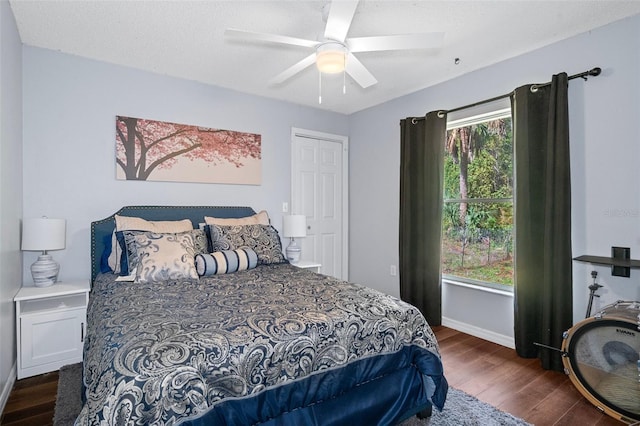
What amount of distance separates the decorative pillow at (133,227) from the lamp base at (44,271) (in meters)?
0.38

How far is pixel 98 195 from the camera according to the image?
9.75ft

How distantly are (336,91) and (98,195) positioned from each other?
257 centimetres

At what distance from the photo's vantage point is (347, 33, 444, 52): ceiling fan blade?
1901 mm

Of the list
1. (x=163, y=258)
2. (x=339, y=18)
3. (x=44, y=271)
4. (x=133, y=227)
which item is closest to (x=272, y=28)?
(x=339, y=18)

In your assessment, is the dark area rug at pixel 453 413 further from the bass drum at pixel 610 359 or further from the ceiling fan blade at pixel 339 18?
the ceiling fan blade at pixel 339 18

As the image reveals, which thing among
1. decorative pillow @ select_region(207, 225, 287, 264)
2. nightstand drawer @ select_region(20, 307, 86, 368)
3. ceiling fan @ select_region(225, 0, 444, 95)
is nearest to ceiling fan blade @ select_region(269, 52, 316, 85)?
ceiling fan @ select_region(225, 0, 444, 95)

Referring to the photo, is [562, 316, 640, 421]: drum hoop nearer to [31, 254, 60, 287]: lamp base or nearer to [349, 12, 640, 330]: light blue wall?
[349, 12, 640, 330]: light blue wall

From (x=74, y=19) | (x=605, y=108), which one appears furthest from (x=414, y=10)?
(x=74, y=19)

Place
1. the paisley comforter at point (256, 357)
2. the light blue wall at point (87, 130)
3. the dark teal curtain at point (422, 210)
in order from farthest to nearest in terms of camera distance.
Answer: the dark teal curtain at point (422, 210)
the light blue wall at point (87, 130)
the paisley comforter at point (256, 357)

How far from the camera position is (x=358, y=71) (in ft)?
7.68

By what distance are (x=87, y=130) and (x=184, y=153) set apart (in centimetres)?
81

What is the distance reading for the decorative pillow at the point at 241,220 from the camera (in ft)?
10.4

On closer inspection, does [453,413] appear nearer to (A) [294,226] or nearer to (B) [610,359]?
(B) [610,359]

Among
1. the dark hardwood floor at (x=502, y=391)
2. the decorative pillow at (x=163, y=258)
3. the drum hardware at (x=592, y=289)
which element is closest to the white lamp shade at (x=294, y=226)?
the decorative pillow at (x=163, y=258)
